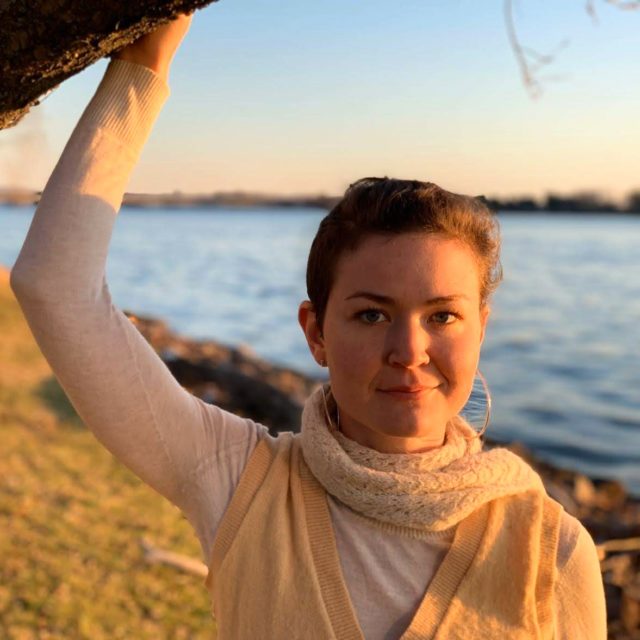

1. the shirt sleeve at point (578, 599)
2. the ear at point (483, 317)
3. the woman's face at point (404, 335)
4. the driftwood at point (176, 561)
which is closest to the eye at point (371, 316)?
the woman's face at point (404, 335)

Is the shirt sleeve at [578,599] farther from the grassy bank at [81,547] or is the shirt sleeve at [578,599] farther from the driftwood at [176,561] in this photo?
the driftwood at [176,561]

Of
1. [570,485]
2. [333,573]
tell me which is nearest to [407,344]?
[333,573]

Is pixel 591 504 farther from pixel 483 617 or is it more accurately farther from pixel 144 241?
pixel 144 241

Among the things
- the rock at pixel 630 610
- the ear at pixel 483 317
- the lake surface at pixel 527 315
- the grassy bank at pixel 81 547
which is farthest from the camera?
the lake surface at pixel 527 315

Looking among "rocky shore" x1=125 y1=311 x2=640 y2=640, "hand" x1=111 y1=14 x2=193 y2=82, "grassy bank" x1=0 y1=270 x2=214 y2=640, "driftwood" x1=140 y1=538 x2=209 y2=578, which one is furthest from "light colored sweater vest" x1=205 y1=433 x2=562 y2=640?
"rocky shore" x1=125 y1=311 x2=640 y2=640

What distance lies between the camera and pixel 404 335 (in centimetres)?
134

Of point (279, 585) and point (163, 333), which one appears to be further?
point (163, 333)

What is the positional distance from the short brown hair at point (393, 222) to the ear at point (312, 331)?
0.06 ft

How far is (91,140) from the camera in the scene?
1.29 metres

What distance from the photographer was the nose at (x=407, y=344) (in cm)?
134

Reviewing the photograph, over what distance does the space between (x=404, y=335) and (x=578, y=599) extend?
511mm

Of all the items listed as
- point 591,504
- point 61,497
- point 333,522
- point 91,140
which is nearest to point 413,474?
point 333,522

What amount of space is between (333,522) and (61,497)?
3.81 m

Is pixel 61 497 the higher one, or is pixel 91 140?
pixel 91 140
